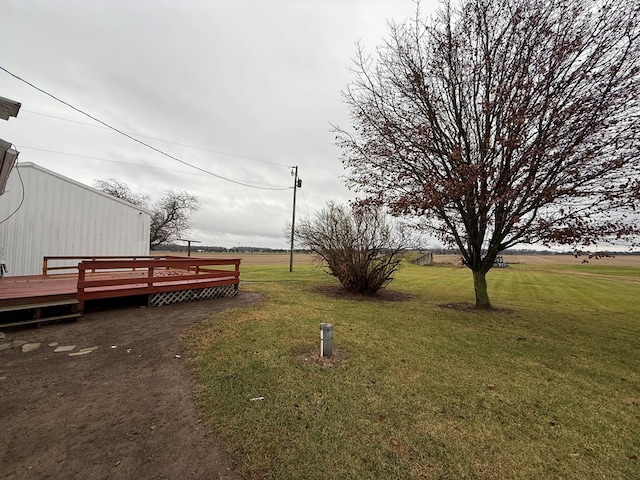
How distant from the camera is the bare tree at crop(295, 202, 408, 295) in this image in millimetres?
11398

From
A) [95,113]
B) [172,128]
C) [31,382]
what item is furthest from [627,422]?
[172,128]

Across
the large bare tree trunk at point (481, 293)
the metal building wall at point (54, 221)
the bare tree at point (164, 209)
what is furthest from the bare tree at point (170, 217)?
the large bare tree trunk at point (481, 293)

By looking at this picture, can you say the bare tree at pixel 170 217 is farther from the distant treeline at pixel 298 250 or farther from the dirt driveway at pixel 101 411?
the dirt driveway at pixel 101 411

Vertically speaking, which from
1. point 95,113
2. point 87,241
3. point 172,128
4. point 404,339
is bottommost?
point 404,339

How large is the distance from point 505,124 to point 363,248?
6.22 metres

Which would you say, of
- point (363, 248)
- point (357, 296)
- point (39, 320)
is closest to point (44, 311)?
point (39, 320)

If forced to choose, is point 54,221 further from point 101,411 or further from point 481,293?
point 481,293

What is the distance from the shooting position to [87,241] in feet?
38.9

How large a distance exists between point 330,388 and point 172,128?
20018mm

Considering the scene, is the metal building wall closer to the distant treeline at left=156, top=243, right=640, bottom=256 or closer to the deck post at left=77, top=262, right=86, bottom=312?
the deck post at left=77, top=262, right=86, bottom=312

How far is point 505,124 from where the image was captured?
7121 mm

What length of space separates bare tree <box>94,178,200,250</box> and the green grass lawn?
3310 cm

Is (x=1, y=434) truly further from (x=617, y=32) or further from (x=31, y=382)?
(x=617, y=32)

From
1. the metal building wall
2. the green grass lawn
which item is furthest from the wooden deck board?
the metal building wall
